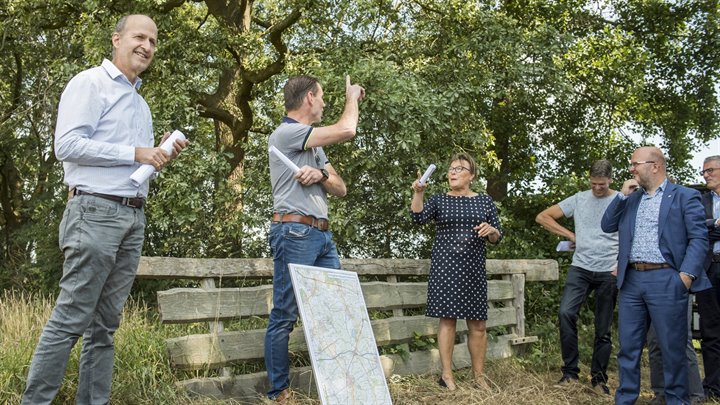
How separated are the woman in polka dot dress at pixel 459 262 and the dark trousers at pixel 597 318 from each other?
108cm

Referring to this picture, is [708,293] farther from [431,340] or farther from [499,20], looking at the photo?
[499,20]

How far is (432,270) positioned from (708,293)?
7.87 ft

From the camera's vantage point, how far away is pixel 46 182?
14.9 m

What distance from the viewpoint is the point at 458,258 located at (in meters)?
6.05

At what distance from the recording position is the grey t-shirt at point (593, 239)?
6.75m

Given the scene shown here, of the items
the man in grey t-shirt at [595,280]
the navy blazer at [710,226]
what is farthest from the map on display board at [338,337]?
the navy blazer at [710,226]

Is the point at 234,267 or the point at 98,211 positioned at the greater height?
the point at 98,211

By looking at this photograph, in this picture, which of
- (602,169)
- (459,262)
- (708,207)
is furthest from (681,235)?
(459,262)

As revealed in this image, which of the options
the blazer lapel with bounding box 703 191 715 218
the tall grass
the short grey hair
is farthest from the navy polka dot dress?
the tall grass

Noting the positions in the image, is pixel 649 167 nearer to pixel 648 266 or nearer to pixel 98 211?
pixel 648 266

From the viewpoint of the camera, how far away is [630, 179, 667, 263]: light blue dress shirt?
546 cm

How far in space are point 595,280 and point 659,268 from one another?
55.7 inches

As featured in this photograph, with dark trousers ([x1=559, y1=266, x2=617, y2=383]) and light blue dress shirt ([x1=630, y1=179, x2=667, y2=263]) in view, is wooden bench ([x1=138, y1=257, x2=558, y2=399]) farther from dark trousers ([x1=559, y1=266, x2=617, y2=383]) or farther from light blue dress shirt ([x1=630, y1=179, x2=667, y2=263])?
light blue dress shirt ([x1=630, y1=179, x2=667, y2=263])

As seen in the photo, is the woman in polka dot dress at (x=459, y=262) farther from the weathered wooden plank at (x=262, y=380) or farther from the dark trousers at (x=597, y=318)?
the dark trousers at (x=597, y=318)
